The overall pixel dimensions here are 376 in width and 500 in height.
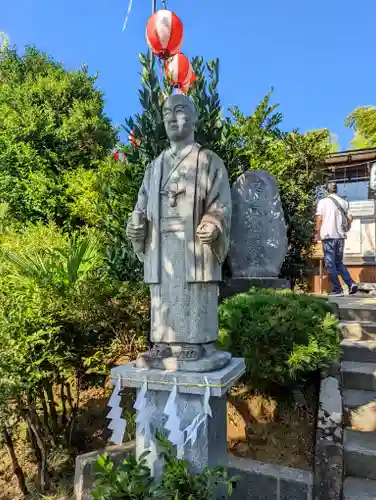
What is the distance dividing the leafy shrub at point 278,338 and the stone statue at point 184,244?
98 cm

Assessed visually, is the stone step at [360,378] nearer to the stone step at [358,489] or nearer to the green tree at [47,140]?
the stone step at [358,489]

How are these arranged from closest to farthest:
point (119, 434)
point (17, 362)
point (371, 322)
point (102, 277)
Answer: point (119, 434) → point (17, 362) → point (102, 277) → point (371, 322)

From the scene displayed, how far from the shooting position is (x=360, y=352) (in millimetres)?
4609

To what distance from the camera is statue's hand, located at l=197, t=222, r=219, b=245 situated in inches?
96.4

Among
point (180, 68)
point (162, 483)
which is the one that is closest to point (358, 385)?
point (162, 483)

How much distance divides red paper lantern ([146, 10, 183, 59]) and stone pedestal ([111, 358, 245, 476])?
570cm

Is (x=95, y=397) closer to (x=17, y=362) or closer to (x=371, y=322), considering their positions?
(x=17, y=362)

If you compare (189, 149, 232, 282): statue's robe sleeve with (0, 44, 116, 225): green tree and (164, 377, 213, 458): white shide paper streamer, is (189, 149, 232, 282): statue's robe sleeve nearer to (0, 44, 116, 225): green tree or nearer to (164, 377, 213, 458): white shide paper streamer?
(164, 377, 213, 458): white shide paper streamer

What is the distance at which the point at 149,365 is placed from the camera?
8.72 feet

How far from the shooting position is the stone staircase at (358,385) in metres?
3.22

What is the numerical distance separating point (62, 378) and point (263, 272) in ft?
10.9

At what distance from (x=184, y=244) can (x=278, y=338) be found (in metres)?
1.64

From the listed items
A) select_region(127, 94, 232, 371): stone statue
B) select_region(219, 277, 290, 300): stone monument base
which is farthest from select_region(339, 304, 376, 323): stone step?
select_region(127, 94, 232, 371): stone statue

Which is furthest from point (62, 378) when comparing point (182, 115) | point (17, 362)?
point (182, 115)
